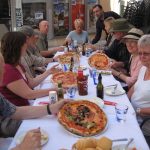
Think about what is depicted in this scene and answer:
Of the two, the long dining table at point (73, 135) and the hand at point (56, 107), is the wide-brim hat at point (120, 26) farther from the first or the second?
the hand at point (56, 107)

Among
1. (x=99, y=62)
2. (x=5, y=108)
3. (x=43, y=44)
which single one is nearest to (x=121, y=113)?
(x=5, y=108)

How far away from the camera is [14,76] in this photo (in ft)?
7.83

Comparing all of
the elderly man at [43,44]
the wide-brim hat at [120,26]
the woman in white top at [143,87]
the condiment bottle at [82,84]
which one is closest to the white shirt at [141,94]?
the woman in white top at [143,87]

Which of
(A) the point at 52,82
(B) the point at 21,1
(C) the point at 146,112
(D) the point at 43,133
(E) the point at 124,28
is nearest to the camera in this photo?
(D) the point at 43,133

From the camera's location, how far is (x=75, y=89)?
99.3 inches

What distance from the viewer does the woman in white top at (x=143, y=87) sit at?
7.81ft

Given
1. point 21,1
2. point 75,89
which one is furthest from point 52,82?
point 21,1

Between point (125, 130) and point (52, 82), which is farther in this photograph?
point (52, 82)

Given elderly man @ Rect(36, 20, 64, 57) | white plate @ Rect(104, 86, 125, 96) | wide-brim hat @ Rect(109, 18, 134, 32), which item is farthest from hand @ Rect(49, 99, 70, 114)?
elderly man @ Rect(36, 20, 64, 57)

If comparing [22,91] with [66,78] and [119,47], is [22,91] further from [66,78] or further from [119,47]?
[119,47]

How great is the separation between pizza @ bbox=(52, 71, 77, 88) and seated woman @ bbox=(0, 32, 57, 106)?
154 millimetres

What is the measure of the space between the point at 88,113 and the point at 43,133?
34cm

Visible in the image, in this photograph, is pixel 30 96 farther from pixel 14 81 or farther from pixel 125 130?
pixel 125 130

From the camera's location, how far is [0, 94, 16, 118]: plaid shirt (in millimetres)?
2055
